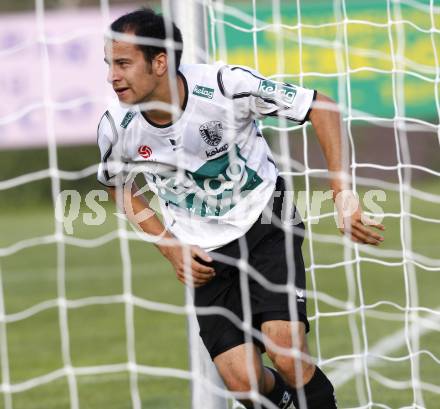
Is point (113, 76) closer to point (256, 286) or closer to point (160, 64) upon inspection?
point (160, 64)

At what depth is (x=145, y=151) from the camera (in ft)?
13.1

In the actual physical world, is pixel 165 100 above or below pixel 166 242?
above

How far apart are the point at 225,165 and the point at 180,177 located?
17 centimetres

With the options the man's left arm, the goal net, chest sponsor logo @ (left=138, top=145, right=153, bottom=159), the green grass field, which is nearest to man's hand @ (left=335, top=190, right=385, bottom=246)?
the man's left arm

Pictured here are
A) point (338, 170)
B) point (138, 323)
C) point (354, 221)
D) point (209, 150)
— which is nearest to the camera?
point (354, 221)

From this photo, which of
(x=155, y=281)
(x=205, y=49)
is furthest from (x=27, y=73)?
(x=205, y=49)

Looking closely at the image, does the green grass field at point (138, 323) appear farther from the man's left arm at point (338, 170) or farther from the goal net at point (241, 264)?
the man's left arm at point (338, 170)

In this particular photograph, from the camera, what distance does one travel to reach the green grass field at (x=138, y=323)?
545 centimetres

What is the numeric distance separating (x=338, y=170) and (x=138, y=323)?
161 inches

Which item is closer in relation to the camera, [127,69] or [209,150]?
[127,69]

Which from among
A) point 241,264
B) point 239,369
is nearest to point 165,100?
point 241,264

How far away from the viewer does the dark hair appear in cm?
382

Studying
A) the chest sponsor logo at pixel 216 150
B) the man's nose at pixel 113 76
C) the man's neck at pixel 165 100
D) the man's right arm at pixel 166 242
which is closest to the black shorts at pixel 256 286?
the man's right arm at pixel 166 242

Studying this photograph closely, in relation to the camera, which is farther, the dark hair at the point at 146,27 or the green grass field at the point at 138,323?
the green grass field at the point at 138,323
